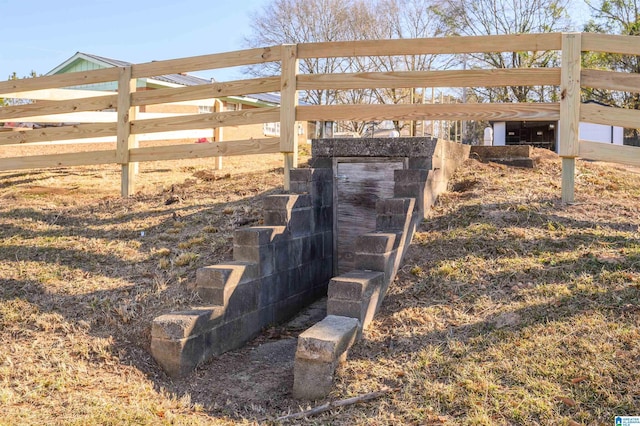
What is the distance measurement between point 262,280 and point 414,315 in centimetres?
A: 156

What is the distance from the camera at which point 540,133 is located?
24.4 m

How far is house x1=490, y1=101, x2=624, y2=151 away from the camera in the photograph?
23.1m

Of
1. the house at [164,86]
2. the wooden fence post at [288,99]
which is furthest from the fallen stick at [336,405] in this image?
the house at [164,86]

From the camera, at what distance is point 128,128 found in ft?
27.3

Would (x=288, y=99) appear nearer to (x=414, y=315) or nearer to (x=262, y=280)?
(x=262, y=280)

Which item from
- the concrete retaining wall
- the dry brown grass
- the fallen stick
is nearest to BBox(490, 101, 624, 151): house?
the dry brown grass

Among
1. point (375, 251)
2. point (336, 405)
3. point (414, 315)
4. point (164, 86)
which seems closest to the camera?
point (336, 405)

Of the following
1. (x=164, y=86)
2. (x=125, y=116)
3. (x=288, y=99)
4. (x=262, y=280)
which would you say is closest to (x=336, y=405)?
(x=262, y=280)

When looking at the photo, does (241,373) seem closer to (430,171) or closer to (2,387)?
(2,387)

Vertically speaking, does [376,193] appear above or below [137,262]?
above

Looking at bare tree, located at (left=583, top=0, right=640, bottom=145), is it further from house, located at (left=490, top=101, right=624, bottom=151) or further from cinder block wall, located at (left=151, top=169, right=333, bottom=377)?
cinder block wall, located at (left=151, top=169, right=333, bottom=377)

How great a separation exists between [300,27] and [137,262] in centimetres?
2691

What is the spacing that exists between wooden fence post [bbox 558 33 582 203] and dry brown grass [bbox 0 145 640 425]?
0.33 metres

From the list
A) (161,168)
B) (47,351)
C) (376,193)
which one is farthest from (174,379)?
(161,168)
